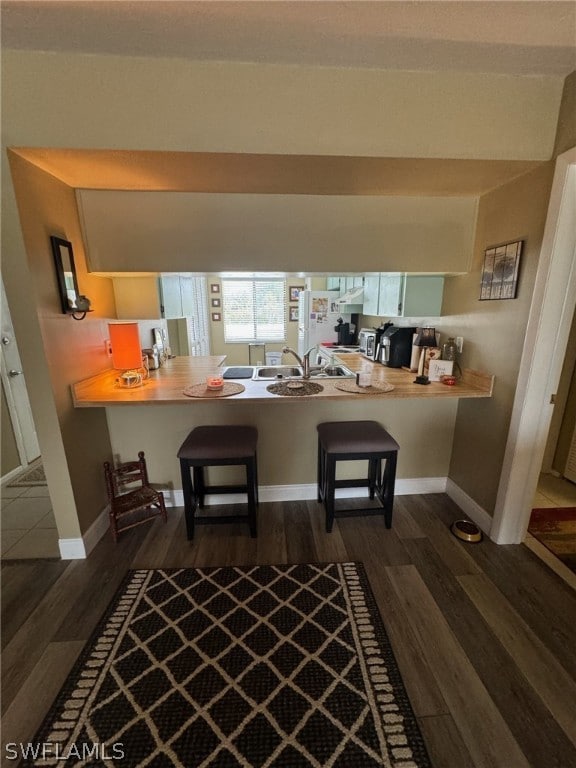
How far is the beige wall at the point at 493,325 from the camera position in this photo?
1.73 metres

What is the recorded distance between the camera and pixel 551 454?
9.49 feet

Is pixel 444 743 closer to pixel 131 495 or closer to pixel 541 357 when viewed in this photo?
pixel 541 357

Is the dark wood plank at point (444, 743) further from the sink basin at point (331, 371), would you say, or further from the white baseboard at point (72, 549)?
the sink basin at point (331, 371)

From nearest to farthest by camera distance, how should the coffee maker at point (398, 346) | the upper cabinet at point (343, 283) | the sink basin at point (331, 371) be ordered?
the coffee maker at point (398, 346), the sink basin at point (331, 371), the upper cabinet at point (343, 283)

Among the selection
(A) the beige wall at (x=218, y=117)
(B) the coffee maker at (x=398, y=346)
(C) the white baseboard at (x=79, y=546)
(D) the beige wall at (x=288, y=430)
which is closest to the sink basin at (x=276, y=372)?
(D) the beige wall at (x=288, y=430)

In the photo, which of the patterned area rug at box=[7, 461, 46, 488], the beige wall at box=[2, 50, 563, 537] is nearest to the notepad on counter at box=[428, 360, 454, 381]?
the beige wall at box=[2, 50, 563, 537]

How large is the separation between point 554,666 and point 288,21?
9.26 feet

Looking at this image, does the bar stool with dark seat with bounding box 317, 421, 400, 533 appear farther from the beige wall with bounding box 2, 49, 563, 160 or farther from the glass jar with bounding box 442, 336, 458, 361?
the beige wall with bounding box 2, 49, 563, 160

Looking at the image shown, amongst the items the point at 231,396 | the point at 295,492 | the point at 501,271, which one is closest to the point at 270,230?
the point at 231,396

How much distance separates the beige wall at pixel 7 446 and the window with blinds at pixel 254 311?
138 inches

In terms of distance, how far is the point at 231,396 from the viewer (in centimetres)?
201

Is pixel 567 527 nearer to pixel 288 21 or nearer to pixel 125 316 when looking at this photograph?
pixel 288 21

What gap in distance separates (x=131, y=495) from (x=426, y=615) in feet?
6.43

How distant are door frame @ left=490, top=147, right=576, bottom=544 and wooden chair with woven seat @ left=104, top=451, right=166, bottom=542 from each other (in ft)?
7.66
